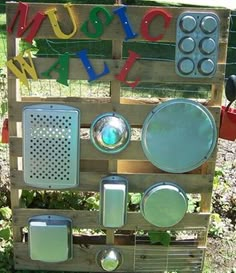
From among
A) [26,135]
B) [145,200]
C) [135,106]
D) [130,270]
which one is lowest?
[130,270]

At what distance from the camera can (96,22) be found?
2752 millimetres

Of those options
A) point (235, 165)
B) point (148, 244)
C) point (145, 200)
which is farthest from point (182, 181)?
point (235, 165)

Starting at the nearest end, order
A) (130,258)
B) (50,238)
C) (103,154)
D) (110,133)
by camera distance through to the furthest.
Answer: (110,133) → (103,154) → (50,238) → (130,258)

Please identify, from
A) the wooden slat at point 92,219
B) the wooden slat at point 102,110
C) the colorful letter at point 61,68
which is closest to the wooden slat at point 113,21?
the colorful letter at point 61,68

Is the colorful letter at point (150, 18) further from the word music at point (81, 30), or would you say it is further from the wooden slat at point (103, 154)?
the wooden slat at point (103, 154)

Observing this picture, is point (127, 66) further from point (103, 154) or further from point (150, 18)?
point (103, 154)

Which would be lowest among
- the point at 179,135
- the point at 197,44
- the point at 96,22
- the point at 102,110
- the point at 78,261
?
the point at 78,261

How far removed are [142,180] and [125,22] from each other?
3.08 feet

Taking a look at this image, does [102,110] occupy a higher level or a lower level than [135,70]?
lower

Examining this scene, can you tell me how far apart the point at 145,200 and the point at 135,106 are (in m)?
0.58

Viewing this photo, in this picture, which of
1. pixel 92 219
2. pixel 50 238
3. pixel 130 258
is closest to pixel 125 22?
pixel 92 219

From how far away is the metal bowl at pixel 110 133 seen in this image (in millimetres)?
2877

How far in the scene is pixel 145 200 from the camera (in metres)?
3.06

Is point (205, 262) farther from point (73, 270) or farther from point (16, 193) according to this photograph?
point (16, 193)
